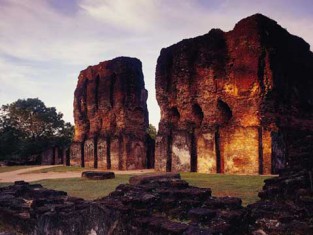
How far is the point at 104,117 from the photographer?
72.5 ft

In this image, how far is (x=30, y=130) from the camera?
130ft

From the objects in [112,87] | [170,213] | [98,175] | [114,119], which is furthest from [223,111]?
[170,213]

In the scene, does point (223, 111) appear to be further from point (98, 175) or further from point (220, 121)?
point (98, 175)

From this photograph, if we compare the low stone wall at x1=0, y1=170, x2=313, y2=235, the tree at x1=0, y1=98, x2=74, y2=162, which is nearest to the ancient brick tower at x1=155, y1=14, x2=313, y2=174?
the low stone wall at x1=0, y1=170, x2=313, y2=235

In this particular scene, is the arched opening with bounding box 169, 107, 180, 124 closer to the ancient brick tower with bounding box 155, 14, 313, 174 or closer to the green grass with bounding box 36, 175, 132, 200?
the ancient brick tower with bounding box 155, 14, 313, 174

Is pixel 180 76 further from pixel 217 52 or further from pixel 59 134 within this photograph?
pixel 59 134

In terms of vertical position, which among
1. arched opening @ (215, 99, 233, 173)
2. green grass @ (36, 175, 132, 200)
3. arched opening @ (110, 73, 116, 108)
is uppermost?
arched opening @ (110, 73, 116, 108)

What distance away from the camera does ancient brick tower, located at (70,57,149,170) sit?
20.1 metres

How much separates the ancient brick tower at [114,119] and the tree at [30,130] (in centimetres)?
823

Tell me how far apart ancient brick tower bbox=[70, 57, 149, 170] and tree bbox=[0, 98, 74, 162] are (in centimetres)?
823

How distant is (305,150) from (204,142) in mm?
7301

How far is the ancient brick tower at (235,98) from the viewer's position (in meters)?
13.3

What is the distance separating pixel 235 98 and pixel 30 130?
101ft

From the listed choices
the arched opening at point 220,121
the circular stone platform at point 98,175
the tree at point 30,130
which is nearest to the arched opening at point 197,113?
the arched opening at point 220,121
